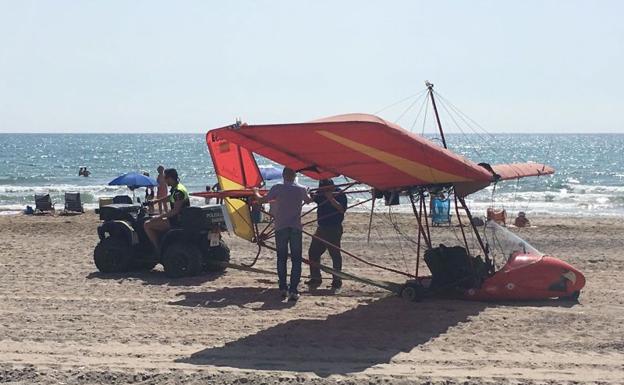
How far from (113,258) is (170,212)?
115 centimetres

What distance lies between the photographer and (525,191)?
4241 centimetres

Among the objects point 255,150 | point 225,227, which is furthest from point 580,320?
point 225,227

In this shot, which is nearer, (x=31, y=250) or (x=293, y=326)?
(x=293, y=326)

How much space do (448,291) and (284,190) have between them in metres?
2.30

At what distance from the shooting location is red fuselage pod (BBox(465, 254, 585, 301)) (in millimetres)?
10000

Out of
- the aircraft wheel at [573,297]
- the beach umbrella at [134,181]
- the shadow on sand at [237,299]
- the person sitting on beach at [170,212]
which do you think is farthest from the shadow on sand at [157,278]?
the beach umbrella at [134,181]

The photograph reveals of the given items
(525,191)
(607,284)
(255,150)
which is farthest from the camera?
(525,191)

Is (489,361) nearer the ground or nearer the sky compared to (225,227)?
nearer the ground

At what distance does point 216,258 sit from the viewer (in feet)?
40.2

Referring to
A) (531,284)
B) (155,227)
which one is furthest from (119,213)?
(531,284)

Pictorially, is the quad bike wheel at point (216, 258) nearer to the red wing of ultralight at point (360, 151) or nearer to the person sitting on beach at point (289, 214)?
the person sitting on beach at point (289, 214)

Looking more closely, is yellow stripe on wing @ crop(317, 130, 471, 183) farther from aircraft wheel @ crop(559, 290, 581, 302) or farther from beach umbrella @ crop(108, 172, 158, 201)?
beach umbrella @ crop(108, 172, 158, 201)

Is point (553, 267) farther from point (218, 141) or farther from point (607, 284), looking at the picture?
point (218, 141)

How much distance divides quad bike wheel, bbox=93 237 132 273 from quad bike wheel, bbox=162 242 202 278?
71cm
